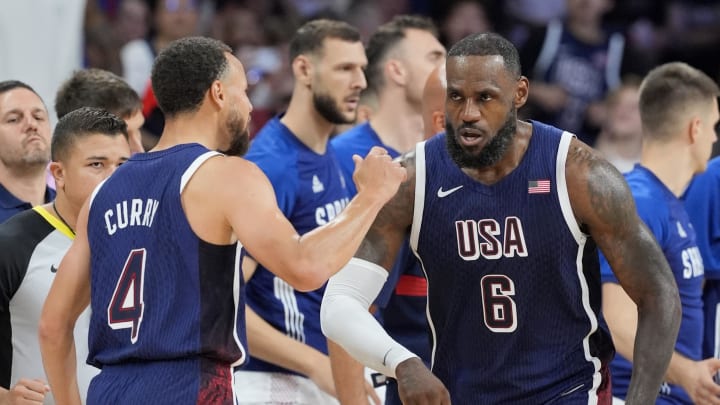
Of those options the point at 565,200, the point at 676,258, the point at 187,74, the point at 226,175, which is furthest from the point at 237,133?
the point at 676,258

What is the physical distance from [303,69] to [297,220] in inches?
43.4

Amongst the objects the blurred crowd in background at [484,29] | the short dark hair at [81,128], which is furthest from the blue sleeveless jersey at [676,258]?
the blurred crowd in background at [484,29]

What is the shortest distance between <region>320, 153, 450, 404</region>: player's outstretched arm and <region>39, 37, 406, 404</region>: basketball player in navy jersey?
397mm

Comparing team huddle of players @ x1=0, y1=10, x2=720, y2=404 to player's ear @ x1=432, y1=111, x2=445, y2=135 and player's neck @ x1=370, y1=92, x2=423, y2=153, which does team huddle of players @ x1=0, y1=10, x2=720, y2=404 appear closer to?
player's ear @ x1=432, y1=111, x2=445, y2=135

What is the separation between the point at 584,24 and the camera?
11.8 m

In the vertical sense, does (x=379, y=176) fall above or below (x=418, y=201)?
above

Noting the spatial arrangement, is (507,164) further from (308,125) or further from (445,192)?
(308,125)

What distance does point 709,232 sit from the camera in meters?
7.14

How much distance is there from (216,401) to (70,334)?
710 mm

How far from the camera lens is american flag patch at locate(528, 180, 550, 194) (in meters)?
4.86

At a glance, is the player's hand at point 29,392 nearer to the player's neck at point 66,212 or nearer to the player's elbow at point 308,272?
the player's neck at point 66,212

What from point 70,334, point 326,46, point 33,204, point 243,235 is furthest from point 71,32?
point 243,235

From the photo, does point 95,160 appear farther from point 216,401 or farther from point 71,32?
point 71,32

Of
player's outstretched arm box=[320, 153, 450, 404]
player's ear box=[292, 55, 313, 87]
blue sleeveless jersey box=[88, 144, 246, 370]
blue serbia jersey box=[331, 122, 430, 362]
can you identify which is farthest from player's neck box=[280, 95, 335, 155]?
blue sleeveless jersey box=[88, 144, 246, 370]
